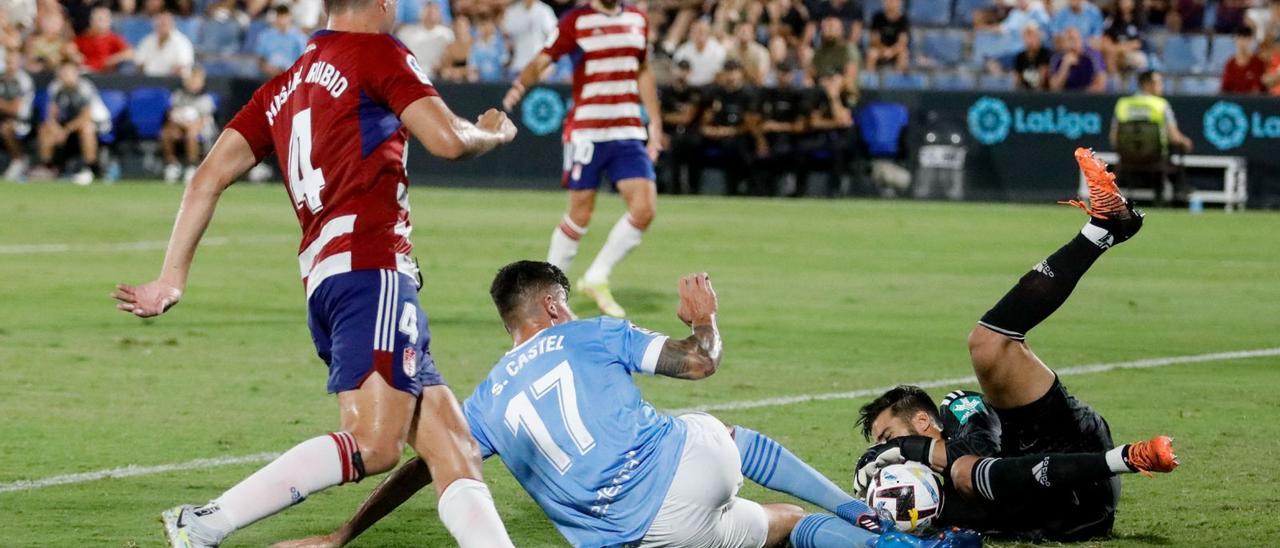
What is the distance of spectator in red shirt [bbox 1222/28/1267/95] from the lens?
24484 millimetres

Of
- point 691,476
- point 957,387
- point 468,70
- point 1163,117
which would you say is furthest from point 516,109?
point 691,476

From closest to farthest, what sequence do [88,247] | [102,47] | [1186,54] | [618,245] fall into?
[618,245], [88,247], [1186,54], [102,47]

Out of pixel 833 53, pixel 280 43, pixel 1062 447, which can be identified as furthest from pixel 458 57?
pixel 1062 447

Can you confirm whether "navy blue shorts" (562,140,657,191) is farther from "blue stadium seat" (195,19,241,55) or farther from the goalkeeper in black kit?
"blue stadium seat" (195,19,241,55)

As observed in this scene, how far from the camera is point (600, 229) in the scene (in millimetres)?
19469

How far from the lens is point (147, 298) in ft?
18.4

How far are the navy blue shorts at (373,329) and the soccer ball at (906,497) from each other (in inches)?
60.7

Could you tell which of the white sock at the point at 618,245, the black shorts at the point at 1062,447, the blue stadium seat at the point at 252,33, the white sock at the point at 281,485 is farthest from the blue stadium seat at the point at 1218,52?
the white sock at the point at 281,485

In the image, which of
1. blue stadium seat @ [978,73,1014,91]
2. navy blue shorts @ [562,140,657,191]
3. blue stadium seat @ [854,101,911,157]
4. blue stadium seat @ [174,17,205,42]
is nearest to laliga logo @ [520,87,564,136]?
blue stadium seat @ [854,101,911,157]

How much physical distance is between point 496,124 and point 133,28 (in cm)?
2514

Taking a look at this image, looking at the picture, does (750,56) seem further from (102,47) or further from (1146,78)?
(102,47)

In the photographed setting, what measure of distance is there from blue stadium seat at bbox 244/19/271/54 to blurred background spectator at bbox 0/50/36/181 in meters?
3.31

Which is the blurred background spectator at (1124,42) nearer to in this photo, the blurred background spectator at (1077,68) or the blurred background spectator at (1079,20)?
the blurred background spectator at (1079,20)

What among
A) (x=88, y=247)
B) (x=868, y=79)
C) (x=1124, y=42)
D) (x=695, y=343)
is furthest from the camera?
(x=868, y=79)
